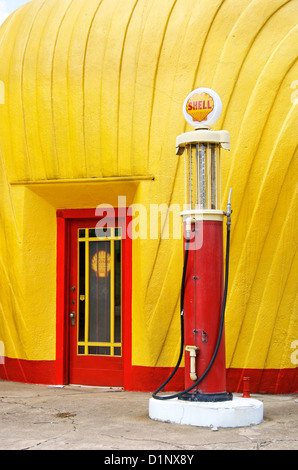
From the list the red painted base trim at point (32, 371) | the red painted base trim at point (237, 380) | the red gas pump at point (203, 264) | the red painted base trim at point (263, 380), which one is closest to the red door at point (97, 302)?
the red painted base trim at point (32, 371)

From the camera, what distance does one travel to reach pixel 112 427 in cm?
606

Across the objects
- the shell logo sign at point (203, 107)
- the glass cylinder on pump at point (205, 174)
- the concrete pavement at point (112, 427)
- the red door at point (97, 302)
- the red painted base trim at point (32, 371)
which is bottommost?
the concrete pavement at point (112, 427)

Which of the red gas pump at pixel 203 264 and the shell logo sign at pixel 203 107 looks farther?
the shell logo sign at pixel 203 107

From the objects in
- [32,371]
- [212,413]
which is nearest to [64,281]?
[32,371]

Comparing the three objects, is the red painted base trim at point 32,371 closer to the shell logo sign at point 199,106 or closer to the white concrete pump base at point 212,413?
the white concrete pump base at point 212,413

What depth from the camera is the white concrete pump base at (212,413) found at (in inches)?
233

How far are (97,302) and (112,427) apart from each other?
104 inches

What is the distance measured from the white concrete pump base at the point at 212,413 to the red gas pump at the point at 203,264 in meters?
0.11

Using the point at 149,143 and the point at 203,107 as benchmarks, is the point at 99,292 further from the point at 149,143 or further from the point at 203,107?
the point at 203,107

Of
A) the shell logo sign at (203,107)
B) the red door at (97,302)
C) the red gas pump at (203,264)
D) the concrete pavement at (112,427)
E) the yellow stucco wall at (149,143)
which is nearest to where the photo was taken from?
the concrete pavement at (112,427)

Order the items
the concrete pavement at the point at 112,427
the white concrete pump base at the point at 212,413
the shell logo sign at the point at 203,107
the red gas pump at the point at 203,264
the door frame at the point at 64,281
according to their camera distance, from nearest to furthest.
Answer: the concrete pavement at the point at 112,427 < the white concrete pump base at the point at 212,413 < the red gas pump at the point at 203,264 < the shell logo sign at the point at 203,107 < the door frame at the point at 64,281

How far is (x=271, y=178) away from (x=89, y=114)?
2.40 meters

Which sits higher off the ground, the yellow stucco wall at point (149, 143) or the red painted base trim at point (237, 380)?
the yellow stucco wall at point (149, 143)

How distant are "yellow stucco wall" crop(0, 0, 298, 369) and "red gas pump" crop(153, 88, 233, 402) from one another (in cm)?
125
